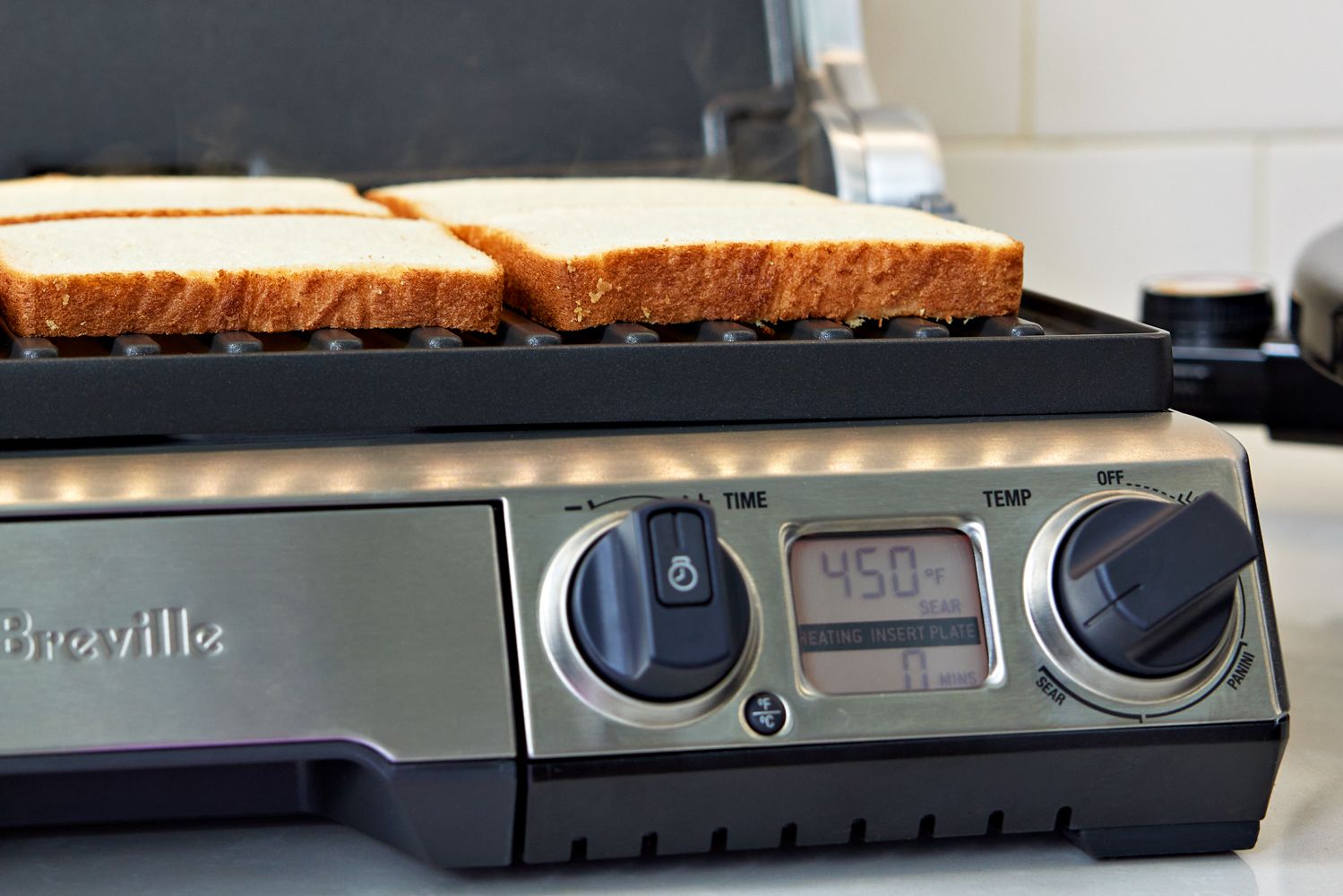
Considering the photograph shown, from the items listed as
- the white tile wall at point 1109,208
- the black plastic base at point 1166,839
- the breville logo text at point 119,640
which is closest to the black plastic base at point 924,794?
the black plastic base at point 1166,839

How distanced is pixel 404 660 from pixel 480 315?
6.8 inches

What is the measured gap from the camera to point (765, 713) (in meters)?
0.46

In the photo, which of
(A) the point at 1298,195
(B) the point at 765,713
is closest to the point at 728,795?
(B) the point at 765,713

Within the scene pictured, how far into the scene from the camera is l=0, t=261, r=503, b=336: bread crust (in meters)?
0.53

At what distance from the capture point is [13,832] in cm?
51

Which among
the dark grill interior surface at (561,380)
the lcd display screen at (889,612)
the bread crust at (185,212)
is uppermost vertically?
the bread crust at (185,212)

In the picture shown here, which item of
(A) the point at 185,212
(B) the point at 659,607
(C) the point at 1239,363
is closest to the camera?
(B) the point at 659,607

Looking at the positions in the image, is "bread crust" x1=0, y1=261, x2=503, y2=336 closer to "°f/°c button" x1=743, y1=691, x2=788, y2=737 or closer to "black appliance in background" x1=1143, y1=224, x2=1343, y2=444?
"°f/°c button" x1=743, y1=691, x2=788, y2=737

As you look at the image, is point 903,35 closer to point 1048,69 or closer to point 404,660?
point 1048,69

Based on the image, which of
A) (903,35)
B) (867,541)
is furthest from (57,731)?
(903,35)

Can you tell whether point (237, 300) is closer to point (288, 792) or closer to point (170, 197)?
point (288, 792)

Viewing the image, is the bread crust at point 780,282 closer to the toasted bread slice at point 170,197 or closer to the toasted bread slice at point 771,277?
the toasted bread slice at point 771,277

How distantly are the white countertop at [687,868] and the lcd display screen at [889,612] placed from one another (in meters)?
0.06

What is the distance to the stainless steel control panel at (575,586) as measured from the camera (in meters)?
0.44
